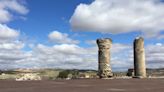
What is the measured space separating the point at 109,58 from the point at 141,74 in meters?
6.54

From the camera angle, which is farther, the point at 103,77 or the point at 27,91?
the point at 103,77

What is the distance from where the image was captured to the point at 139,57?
122 ft

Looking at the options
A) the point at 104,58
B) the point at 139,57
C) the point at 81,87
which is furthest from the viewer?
the point at 139,57

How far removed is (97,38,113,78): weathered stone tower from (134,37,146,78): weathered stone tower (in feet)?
17.9

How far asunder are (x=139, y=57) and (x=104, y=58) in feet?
21.4

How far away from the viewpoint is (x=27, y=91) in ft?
38.5

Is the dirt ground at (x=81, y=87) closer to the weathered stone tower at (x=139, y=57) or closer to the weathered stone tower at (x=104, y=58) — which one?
the weathered stone tower at (x=104, y=58)

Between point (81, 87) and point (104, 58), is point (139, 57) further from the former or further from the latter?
point (81, 87)

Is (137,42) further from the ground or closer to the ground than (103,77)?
further from the ground

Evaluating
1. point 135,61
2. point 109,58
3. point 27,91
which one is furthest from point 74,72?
point 27,91

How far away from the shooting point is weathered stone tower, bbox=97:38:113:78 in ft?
105

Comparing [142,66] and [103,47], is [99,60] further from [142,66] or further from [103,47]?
[142,66]

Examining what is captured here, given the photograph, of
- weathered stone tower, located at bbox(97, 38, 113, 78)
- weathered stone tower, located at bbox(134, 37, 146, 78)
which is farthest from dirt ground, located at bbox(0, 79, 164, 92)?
weathered stone tower, located at bbox(134, 37, 146, 78)

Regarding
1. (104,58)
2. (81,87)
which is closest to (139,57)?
(104,58)
